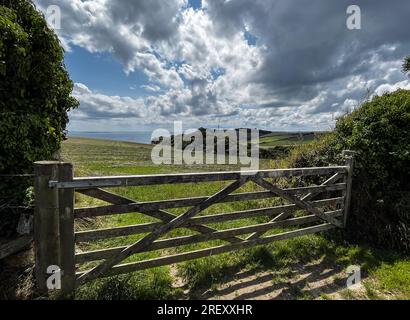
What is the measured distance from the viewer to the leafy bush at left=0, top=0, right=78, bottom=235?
341 centimetres

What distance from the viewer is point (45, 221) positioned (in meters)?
3.28

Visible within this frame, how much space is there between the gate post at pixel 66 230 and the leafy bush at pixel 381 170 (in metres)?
6.05

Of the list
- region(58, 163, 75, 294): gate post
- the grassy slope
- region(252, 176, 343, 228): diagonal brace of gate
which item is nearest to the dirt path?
the grassy slope

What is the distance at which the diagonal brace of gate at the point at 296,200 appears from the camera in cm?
457

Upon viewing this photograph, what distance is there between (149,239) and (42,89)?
2.91 meters

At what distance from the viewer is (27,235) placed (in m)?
3.77

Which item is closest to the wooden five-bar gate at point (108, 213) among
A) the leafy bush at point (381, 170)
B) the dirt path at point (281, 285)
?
the dirt path at point (281, 285)

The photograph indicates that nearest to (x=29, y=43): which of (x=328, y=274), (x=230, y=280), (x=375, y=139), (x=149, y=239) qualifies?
(x=149, y=239)

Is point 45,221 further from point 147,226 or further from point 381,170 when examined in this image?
point 381,170

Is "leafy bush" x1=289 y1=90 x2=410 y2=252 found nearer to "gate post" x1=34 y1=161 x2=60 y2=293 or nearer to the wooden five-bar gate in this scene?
the wooden five-bar gate

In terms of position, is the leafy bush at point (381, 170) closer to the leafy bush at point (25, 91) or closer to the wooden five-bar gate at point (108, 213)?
the wooden five-bar gate at point (108, 213)

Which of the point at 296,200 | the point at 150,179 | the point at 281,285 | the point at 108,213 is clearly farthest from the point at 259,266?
the point at 108,213

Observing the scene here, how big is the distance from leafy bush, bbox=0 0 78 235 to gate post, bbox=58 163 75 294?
0.85m
